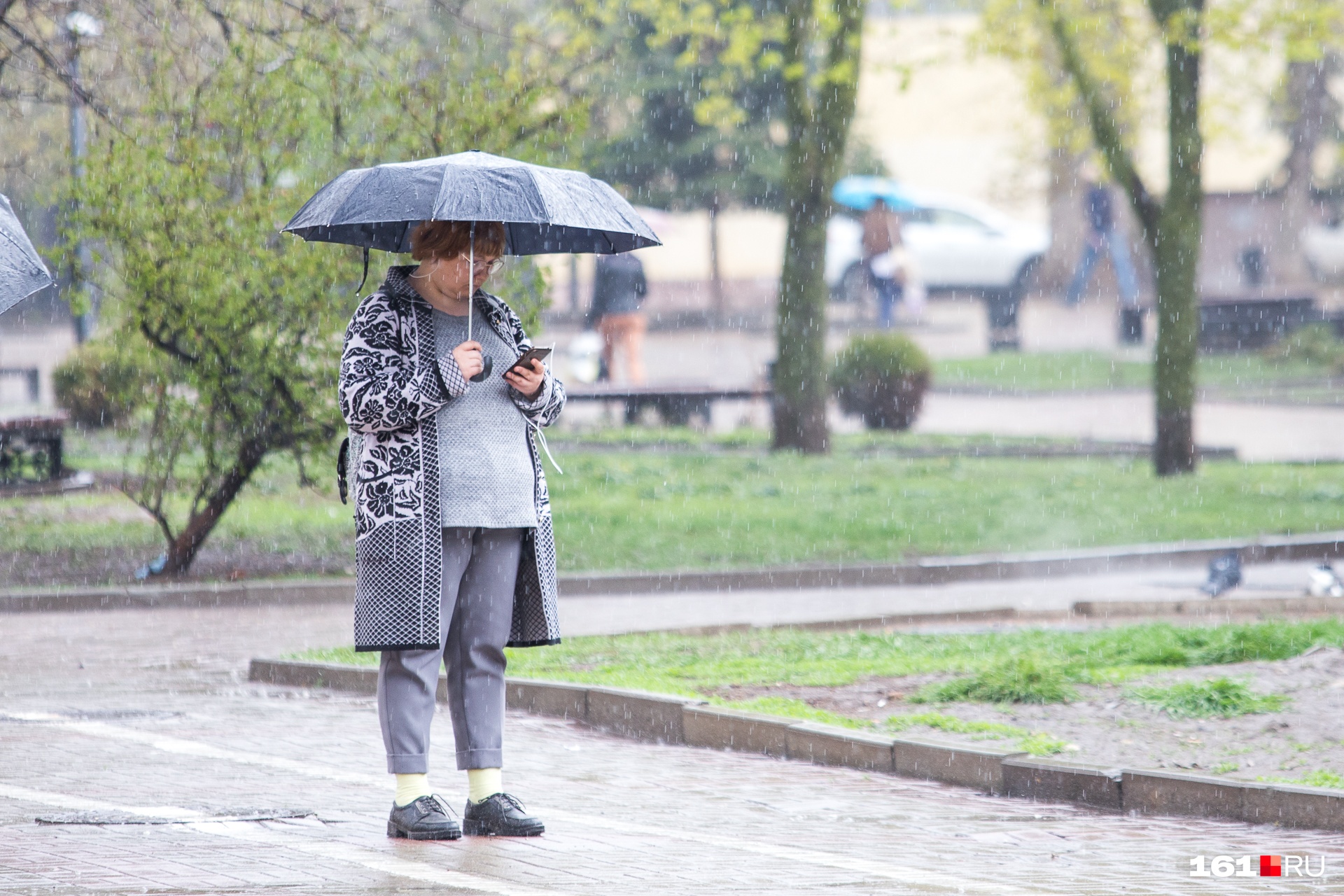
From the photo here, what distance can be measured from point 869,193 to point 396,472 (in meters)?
31.7

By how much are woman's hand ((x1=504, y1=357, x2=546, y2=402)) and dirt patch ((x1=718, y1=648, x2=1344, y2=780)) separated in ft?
7.97

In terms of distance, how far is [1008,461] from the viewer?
18094 mm

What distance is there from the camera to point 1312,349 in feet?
91.2

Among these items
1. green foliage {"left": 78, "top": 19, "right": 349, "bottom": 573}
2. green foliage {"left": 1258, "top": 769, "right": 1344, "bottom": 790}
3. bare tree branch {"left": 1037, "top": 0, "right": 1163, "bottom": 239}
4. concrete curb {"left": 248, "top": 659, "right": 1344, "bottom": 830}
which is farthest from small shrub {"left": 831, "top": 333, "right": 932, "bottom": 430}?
green foliage {"left": 1258, "top": 769, "right": 1344, "bottom": 790}

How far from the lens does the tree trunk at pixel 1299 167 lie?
41094 millimetres

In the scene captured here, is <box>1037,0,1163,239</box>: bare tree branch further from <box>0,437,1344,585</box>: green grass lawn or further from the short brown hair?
the short brown hair

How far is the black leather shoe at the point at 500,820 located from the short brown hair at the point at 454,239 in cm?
155

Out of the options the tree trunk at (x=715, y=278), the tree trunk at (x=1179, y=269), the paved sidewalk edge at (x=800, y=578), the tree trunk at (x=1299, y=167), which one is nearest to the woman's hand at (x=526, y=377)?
the paved sidewalk edge at (x=800, y=578)

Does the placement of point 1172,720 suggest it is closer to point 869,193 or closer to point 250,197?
point 250,197

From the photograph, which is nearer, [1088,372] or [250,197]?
[250,197]

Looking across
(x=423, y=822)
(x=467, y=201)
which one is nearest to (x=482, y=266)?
(x=467, y=201)

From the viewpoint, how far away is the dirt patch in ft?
22.4

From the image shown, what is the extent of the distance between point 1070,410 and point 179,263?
14142 millimetres

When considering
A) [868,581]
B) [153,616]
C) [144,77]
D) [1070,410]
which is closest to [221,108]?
→ [144,77]
